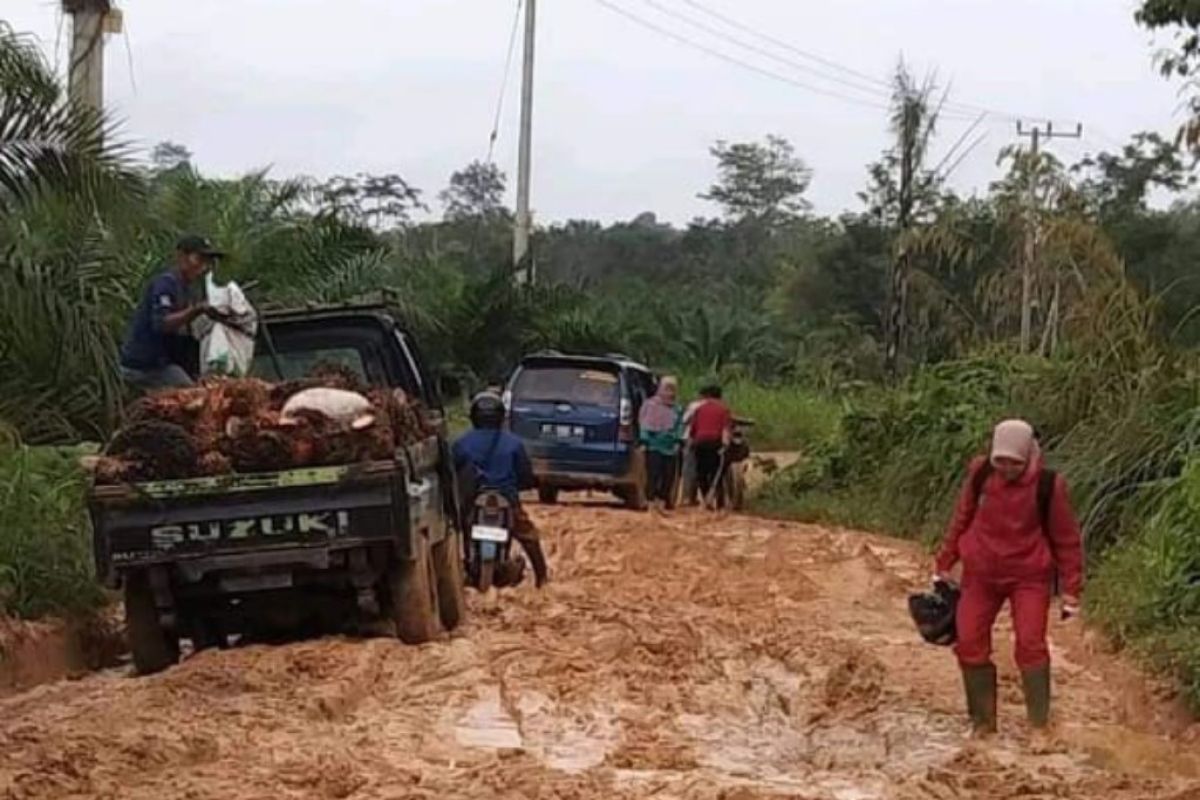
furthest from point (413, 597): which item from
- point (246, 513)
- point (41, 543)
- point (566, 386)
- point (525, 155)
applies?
point (525, 155)

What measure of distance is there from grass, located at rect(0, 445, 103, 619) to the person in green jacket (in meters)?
12.0

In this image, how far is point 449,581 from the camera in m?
13.0

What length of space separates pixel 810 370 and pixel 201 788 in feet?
129

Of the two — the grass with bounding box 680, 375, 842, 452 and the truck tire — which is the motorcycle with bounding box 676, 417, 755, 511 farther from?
the truck tire

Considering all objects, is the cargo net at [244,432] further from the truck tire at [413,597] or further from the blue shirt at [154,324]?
the blue shirt at [154,324]

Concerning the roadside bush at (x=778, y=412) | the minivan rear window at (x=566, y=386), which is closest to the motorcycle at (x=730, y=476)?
the minivan rear window at (x=566, y=386)

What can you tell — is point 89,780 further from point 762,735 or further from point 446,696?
point 762,735

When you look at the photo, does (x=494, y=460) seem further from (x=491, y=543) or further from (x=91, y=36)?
(x=91, y=36)

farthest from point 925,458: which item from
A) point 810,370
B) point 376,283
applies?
point 810,370

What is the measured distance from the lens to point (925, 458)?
896 inches

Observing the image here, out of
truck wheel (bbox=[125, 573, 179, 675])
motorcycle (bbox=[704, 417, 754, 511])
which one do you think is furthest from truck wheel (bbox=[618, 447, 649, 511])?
truck wheel (bbox=[125, 573, 179, 675])

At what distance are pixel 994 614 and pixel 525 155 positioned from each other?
96.8 feet

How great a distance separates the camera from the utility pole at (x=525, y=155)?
129 feet

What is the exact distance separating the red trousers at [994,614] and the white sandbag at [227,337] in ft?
14.9
